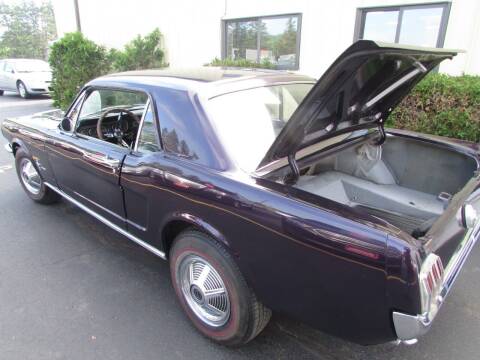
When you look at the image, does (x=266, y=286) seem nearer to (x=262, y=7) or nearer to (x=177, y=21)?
(x=262, y=7)

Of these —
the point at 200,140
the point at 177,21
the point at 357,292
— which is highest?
the point at 177,21

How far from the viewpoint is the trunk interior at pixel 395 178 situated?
2670 mm

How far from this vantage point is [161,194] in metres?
2.30

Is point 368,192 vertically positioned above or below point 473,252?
above

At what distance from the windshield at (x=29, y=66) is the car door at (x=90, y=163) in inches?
491

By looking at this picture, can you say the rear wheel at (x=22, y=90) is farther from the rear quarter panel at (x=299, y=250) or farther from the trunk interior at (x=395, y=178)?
the rear quarter panel at (x=299, y=250)

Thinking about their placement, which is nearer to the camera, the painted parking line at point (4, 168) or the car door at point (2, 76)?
the painted parking line at point (4, 168)

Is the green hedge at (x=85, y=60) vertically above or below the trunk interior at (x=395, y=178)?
above

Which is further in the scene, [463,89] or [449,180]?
[463,89]

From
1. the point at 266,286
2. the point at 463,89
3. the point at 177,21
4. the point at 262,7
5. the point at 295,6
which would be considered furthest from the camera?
the point at 177,21

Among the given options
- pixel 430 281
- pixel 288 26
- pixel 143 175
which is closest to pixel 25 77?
pixel 288 26

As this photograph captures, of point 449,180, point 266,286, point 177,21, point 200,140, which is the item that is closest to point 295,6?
point 177,21

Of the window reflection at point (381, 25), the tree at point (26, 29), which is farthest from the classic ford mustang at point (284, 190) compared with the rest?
the tree at point (26, 29)

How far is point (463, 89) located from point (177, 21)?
8.00 meters
